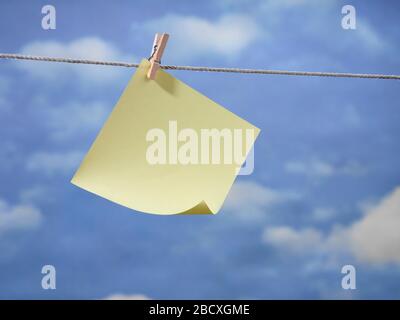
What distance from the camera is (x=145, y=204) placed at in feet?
2.85

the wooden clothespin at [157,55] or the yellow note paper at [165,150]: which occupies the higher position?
the wooden clothespin at [157,55]

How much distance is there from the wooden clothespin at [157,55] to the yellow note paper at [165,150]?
1 centimetres

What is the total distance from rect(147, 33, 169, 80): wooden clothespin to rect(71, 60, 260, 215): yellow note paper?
11 mm

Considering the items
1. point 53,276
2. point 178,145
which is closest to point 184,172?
point 178,145

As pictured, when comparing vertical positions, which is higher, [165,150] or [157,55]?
[157,55]

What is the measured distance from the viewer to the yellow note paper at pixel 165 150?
0.87 m

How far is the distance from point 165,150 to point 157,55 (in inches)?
6.1

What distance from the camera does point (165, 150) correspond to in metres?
0.91

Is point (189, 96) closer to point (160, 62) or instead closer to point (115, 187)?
point (160, 62)

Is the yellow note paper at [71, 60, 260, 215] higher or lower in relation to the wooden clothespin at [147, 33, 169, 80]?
lower

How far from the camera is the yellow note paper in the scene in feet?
2.84

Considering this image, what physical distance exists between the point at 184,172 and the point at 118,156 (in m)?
0.11

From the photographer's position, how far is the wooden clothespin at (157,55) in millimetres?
910

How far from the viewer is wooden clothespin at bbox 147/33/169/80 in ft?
2.99
